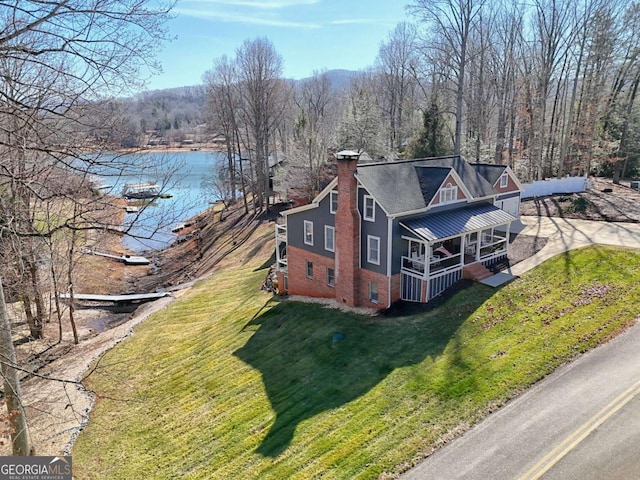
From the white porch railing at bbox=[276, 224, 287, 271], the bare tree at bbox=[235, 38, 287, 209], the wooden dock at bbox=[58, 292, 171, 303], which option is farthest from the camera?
the bare tree at bbox=[235, 38, 287, 209]

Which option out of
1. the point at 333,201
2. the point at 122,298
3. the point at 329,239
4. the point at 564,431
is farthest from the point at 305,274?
the point at 122,298

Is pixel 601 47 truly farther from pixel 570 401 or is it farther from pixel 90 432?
pixel 90 432

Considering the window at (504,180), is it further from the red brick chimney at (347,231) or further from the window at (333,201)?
the window at (333,201)

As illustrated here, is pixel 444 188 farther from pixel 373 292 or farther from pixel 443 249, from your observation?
pixel 373 292

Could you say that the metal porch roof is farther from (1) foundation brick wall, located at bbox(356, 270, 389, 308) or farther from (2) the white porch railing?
(2) the white porch railing

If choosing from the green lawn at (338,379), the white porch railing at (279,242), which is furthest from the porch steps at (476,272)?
the white porch railing at (279,242)

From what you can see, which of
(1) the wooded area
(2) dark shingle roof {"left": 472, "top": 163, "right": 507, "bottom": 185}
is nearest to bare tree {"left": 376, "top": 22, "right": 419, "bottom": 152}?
(1) the wooded area

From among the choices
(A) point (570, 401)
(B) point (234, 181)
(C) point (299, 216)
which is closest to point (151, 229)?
(A) point (570, 401)
